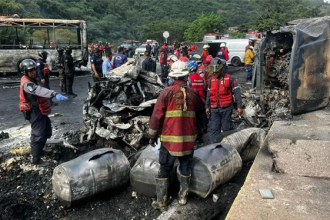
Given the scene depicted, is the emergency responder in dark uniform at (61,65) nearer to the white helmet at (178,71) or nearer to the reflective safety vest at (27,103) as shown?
the reflective safety vest at (27,103)

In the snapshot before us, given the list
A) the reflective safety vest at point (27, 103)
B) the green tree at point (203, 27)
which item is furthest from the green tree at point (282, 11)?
the reflective safety vest at point (27, 103)

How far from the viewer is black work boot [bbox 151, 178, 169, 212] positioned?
138 inches

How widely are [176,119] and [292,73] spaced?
2.67m

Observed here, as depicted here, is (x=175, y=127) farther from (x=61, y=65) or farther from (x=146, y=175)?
(x=61, y=65)

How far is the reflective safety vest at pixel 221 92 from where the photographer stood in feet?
15.8

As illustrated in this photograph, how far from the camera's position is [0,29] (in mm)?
14625

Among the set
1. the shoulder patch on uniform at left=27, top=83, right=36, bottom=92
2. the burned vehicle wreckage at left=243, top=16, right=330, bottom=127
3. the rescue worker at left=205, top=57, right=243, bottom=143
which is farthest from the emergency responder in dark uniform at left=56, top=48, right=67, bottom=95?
the rescue worker at left=205, top=57, right=243, bottom=143

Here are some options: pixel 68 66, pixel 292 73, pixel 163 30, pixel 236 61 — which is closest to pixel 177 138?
pixel 292 73

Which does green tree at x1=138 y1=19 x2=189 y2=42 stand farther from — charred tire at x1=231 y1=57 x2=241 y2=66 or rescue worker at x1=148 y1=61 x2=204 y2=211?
rescue worker at x1=148 y1=61 x2=204 y2=211

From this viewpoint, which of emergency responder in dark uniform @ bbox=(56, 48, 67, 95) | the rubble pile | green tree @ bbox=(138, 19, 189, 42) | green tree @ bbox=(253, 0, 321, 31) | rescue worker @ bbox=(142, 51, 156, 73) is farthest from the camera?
green tree @ bbox=(138, 19, 189, 42)

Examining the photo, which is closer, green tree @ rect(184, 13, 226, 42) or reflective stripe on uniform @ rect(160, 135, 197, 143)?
reflective stripe on uniform @ rect(160, 135, 197, 143)

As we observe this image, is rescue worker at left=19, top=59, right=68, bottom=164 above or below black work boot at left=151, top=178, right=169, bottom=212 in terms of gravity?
above

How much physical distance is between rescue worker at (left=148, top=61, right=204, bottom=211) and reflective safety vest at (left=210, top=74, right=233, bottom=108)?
1.39 m

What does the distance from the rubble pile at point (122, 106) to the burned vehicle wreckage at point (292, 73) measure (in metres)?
2.16
